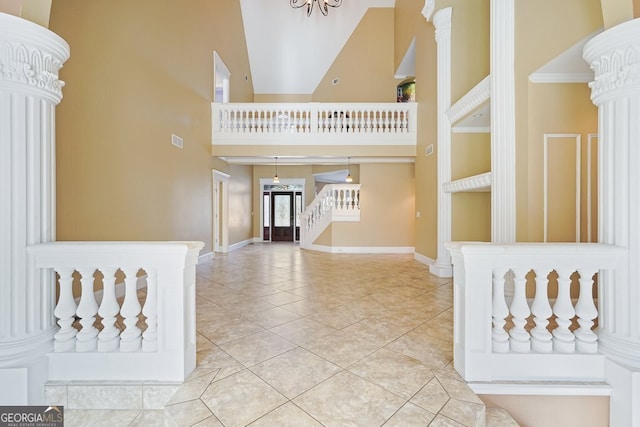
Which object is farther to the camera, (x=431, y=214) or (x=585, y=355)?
(x=431, y=214)

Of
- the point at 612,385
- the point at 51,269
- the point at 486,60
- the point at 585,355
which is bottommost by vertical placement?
the point at 612,385

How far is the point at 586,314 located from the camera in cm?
170

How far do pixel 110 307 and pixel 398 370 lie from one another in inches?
74.0

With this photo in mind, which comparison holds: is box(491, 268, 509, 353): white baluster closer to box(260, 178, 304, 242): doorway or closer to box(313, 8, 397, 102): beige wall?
box(313, 8, 397, 102): beige wall

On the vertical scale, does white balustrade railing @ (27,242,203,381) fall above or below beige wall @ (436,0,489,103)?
below

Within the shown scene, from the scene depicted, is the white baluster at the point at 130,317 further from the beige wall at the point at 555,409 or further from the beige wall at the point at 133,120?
the beige wall at the point at 555,409

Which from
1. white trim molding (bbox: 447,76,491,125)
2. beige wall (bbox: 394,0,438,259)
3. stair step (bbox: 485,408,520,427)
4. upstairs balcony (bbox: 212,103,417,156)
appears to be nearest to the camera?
stair step (bbox: 485,408,520,427)

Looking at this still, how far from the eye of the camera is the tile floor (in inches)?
55.7

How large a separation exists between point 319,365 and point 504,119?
10.1ft

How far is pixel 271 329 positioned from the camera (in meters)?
2.39

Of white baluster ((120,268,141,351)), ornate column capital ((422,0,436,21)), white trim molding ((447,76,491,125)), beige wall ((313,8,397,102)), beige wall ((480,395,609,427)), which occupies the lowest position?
beige wall ((480,395,609,427))

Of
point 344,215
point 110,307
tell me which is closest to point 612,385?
point 110,307

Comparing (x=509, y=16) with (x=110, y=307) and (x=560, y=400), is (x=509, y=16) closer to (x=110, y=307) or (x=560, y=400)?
(x=560, y=400)

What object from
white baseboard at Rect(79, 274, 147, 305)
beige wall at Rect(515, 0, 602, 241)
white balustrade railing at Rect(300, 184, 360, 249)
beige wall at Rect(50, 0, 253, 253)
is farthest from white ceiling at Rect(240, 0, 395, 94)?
white baseboard at Rect(79, 274, 147, 305)
